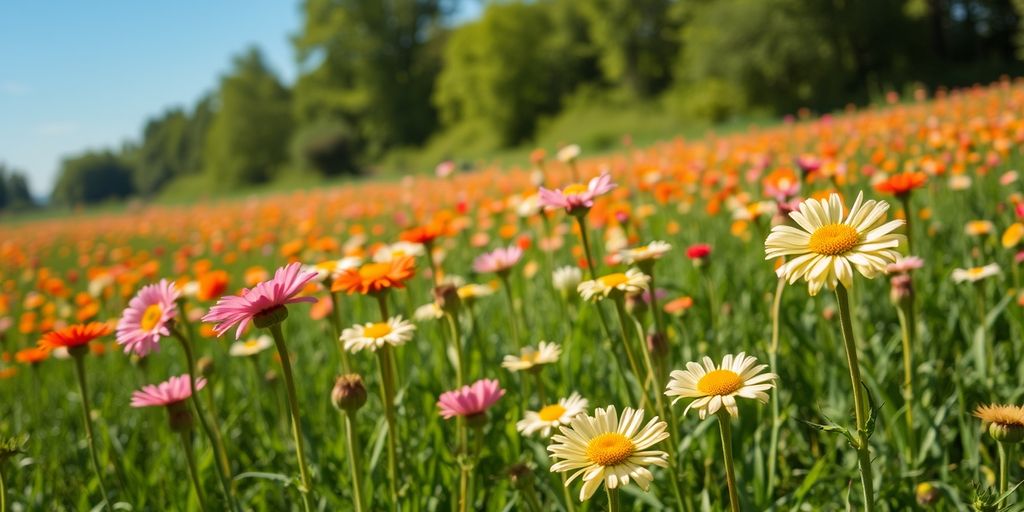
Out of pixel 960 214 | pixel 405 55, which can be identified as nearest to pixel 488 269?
pixel 960 214

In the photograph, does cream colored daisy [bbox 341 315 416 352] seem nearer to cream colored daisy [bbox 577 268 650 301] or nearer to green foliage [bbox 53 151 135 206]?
cream colored daisy [bbox 577 268 650 301]

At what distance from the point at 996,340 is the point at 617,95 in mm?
28580

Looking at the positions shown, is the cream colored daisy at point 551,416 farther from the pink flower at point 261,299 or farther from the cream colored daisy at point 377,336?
the pink flower at point 261,299

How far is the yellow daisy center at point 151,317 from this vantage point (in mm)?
1297

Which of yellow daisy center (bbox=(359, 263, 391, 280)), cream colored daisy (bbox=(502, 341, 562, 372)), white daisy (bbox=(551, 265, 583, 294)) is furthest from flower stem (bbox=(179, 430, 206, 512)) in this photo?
white daisy (bbox=(551, 265, 583, 294))

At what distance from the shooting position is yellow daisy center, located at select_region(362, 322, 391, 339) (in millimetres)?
1268

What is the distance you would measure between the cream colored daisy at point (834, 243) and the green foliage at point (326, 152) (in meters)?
33.5

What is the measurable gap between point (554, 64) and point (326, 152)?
36.8 feet

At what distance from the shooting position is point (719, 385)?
0.92 meters

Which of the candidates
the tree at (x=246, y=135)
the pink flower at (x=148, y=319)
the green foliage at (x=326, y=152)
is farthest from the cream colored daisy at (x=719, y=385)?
the tree at (x=246, y=135)

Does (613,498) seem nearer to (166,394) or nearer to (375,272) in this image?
(375,272)

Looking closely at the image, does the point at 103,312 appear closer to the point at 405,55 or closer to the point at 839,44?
the point at 839,44

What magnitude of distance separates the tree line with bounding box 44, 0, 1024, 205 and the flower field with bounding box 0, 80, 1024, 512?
1348 centimetres

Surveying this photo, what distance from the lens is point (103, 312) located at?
3.61m
